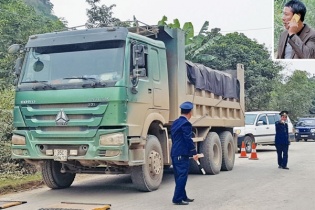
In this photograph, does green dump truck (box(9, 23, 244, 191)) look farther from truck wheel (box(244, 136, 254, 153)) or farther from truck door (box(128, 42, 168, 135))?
truck wheel (box(244, 136, 254, 153))

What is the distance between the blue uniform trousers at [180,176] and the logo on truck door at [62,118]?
1978 mm

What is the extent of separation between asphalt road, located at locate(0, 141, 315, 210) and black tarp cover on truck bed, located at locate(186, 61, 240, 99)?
211 cm

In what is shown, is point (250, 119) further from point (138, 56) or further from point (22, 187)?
point (138, 56)

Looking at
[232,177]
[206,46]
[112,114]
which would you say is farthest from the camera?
[206,46]

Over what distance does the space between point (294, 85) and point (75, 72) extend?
33.5 metres

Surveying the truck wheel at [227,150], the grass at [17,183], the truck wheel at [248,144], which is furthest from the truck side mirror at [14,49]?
the truck wheel at [248,144]

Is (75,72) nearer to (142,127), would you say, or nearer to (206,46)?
(142,127)

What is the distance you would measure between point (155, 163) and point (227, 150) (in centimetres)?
441

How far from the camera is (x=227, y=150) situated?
13.4 meters

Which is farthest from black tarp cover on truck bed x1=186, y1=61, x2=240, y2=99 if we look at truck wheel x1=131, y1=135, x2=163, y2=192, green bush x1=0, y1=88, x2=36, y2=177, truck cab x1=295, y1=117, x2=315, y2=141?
truck cab x1=295, y1=117, x2=315, y2=141

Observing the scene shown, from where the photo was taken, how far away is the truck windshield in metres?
8.64

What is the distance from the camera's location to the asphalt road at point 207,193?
8.16 m

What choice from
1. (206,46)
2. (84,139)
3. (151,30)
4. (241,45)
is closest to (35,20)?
(206,46)

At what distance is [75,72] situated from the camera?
8.80 meters
